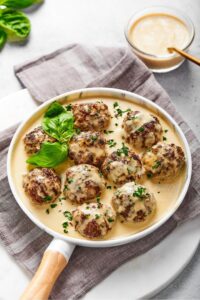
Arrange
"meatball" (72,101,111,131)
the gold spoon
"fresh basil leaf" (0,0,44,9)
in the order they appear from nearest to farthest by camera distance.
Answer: "meatball" (72,101,111,131)
the gold spoon
"fresh basil leaf" (0,0,44,9)

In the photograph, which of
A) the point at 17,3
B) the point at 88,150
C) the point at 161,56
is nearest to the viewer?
the point at 88,150

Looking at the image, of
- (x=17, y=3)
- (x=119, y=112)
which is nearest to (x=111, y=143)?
(x=119, y=112)

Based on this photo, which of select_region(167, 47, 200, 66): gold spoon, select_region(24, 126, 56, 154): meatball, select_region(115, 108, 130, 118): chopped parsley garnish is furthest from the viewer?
select_region(167, 47, 200, 66): gold spoon

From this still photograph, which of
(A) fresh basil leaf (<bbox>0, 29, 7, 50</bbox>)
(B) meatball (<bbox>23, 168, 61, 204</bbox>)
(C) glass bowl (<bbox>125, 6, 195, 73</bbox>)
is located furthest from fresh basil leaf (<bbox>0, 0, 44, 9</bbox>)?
(B) meatball (<bbox>23, 168, 61, 204</bbox>)

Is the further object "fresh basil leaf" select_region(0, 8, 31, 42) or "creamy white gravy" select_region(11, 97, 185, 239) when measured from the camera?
"fresh basil leaf" select_region(0, 8, 31, 42)

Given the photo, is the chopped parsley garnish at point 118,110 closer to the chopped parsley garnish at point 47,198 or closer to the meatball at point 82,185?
the meatball at point 82,185

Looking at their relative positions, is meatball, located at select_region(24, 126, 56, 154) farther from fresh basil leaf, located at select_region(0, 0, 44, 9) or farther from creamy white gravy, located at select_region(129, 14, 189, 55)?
fresh basil leaf, located at select_region(0, 0, 44, 9)

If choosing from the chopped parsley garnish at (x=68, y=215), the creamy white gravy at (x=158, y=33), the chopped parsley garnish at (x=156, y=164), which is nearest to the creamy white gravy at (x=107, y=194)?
the chopped parsley garnish at (x=68, y=215)

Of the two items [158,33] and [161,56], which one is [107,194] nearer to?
[161,56]
